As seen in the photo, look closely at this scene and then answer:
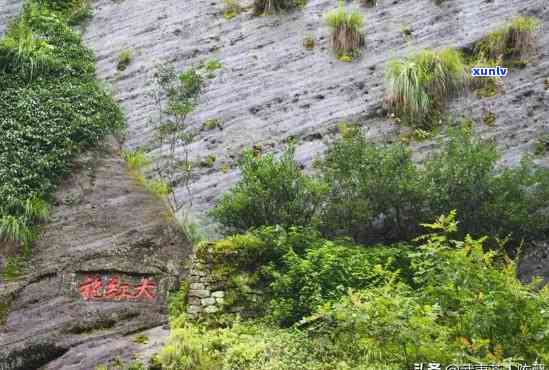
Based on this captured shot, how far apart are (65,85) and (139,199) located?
10.8ft

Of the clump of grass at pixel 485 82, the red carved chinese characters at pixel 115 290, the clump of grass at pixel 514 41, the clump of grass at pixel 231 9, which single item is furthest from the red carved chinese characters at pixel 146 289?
the clump of grass at pixel 231 9

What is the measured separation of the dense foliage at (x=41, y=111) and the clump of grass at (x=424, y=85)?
16.0ft

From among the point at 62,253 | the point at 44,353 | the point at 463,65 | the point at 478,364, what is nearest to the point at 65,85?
the point at 62,253

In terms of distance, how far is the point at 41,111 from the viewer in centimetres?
1107

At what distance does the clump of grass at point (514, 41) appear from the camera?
440 inches

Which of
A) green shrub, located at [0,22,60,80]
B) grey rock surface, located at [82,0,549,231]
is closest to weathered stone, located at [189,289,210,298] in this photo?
grey rock surface, located at [82,0,549,231]

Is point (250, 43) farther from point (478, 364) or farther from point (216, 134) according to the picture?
point (478, 364)

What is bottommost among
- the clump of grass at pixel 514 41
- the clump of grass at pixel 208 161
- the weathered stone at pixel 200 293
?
the weathered stone at pixel 200 293

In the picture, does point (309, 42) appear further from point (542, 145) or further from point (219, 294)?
point (219, 294)

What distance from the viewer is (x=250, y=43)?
523 inches

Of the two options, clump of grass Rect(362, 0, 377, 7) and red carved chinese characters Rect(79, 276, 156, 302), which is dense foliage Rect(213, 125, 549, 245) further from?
clump of grass Rect(362, 0, 377, 7)

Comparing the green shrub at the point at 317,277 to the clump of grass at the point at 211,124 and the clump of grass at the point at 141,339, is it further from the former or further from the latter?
the clump of grass at the point at 211,124

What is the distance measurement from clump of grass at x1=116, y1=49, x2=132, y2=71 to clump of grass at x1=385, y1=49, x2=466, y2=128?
19.0 feet

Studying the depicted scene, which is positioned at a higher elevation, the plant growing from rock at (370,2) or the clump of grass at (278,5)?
the clump of grass at (278,5)
